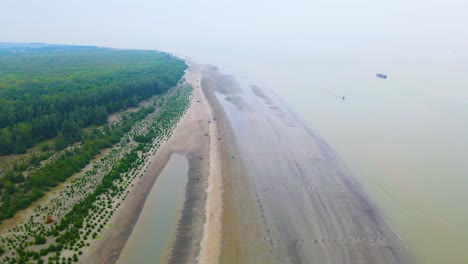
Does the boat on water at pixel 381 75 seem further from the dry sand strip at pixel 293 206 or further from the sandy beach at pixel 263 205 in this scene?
the sandy beach at pixel 263 205

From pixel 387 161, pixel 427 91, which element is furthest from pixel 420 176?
pixel 427 91

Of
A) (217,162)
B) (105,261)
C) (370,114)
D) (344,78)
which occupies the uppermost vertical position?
(344,78)

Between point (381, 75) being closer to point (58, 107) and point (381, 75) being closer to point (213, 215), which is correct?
point (213, 215)

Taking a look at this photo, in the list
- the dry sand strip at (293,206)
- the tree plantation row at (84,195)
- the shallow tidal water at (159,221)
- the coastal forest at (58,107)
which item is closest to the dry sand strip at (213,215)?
the dry sand strip at (293,206)

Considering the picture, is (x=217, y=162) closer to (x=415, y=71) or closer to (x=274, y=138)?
(x=274, y=138)

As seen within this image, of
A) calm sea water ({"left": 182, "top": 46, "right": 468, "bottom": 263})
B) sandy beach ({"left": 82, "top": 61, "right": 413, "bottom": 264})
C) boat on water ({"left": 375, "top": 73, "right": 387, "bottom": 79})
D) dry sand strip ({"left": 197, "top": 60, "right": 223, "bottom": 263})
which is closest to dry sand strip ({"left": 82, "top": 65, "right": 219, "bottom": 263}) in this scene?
sandy beach ({"left": 82, "top": 61, "right": 413, "bottom": 264})

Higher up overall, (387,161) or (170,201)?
(387,161)
